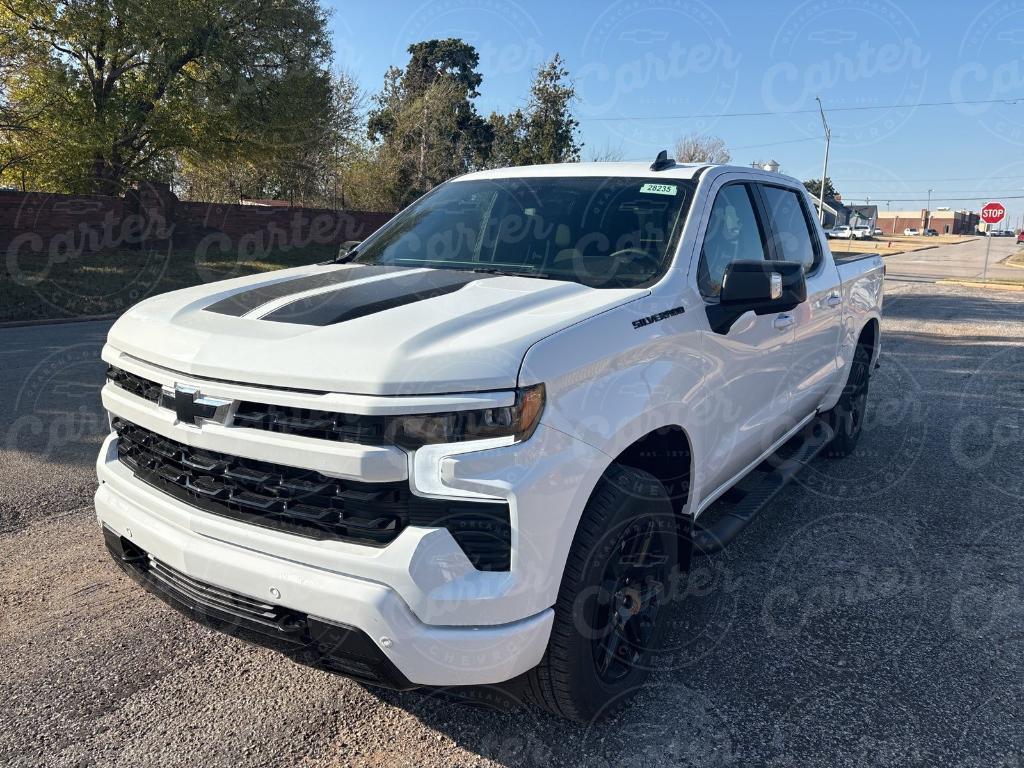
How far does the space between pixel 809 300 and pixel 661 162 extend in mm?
1301

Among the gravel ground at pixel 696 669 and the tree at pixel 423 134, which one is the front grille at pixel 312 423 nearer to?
the gravel ground at pixel 696 669

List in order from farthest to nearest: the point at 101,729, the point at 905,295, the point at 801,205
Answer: the point at 905,295
the point at 801,205
the point at 101,729

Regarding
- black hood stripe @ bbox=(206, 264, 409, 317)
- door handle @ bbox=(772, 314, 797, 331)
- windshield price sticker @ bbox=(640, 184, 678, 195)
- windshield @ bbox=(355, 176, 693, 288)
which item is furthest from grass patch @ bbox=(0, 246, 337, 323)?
door handle @ bbox=(772, 314, 797, 331)

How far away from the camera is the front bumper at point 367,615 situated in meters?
2.07

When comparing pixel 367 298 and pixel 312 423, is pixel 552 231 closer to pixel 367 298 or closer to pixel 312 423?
pixel 367 298

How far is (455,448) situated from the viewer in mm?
2098

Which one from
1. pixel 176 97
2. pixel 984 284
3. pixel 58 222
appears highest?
pixel 176 97

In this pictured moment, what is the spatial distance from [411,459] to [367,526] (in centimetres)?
23

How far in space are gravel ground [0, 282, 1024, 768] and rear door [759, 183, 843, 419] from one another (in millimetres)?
822

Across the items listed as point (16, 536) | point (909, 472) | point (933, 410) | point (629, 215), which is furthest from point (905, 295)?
point (16, 536)

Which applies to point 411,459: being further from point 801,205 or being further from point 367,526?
point 801,205

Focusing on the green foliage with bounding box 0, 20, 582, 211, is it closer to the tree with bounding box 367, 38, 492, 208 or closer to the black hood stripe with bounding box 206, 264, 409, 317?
the tree with bounding box 367, 38, 492, 208

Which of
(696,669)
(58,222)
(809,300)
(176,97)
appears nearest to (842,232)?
(176,97)

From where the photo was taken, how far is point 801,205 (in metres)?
5.02
